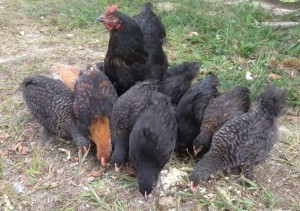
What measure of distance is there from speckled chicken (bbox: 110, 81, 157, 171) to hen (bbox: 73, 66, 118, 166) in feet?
0.26

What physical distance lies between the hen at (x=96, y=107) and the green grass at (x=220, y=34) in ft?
5.45

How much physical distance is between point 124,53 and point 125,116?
2.52 feet

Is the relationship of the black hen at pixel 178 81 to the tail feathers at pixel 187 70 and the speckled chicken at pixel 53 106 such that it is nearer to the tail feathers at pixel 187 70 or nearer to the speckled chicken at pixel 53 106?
the tail feathers at pixel 187 70

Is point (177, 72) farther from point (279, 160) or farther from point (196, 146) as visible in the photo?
point (279, 160)

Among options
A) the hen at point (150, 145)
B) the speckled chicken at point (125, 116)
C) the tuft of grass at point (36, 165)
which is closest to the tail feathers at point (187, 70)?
the speckled chicken at point (125, 116)

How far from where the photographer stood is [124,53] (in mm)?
4312

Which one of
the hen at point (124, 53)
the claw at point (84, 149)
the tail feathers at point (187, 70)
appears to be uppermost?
the hen at point (124, 53)

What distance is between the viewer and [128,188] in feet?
11.6

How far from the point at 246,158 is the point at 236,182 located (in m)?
0.23

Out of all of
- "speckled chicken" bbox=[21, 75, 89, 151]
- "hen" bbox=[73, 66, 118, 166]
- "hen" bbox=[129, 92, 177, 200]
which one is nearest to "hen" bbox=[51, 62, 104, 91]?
"speckled chicken" bbox=[21, 75, 89, 151]

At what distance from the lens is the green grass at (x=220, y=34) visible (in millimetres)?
5316

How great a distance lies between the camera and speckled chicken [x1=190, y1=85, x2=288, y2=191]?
364 cm

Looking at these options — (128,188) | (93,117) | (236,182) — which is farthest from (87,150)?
(236,182)

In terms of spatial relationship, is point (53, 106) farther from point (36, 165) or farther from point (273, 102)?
point (273, 102)
